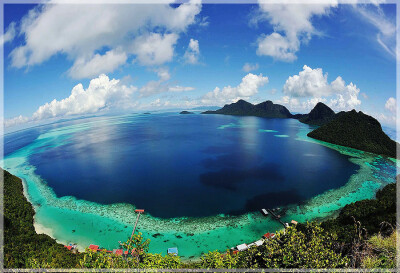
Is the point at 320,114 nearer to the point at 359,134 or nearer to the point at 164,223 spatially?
the point at 359,134

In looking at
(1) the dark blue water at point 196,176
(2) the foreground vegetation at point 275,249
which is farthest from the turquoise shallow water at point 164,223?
(2) the foreground vegetation at point 275,249

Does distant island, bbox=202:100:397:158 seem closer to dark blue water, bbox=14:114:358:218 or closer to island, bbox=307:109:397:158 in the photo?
island, bbox=307:109:397:158

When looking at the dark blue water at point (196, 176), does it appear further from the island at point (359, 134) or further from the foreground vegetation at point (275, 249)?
the island at point (359, 134)

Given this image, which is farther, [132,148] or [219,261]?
[132,148]

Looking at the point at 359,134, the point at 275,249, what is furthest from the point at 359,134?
the point at 275,249

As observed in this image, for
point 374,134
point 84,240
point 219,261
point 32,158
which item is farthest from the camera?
point 374,134

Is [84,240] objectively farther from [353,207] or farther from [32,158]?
[32,158]

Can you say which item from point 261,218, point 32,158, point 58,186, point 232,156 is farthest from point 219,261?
point 32,158
